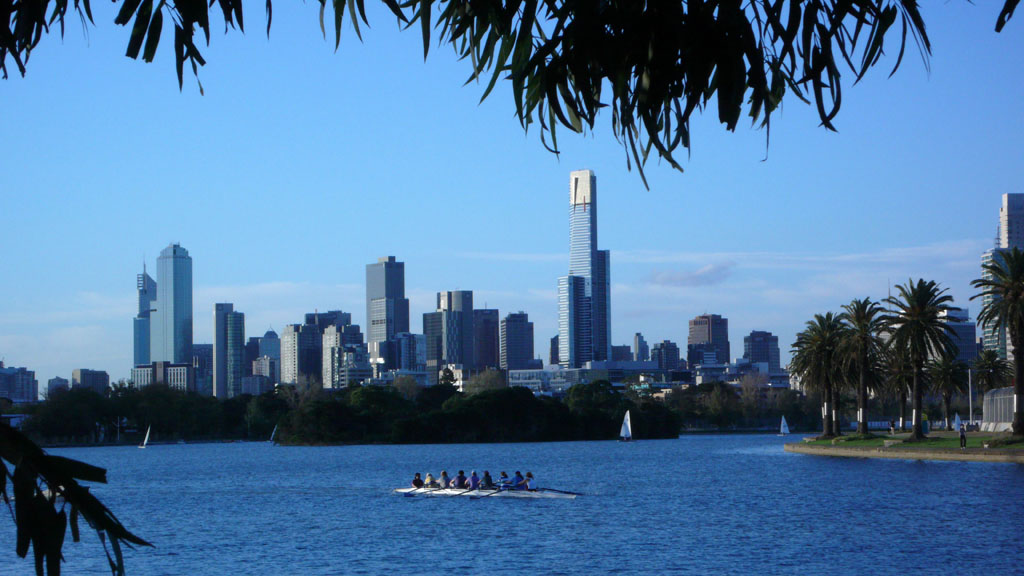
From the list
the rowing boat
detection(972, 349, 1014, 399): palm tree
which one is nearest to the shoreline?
detection(972, 349, 1014, 399): palm tree

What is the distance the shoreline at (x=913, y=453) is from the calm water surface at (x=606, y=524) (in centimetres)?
68

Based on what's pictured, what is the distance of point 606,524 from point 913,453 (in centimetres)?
3880

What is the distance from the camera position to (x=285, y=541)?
4491cm

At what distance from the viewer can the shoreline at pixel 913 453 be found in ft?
221

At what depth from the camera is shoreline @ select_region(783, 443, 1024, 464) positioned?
6750cm

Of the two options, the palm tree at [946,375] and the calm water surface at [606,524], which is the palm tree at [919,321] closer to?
the calm water surface at [606,524]

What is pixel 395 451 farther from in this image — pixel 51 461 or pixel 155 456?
pixel 51 461

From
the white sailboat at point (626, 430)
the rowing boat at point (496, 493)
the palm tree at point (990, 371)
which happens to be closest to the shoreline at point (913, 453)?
the palm tree at point (990, 371)

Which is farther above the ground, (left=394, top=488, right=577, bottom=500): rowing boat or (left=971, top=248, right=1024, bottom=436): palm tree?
(left=971, top=248, right=1024, bottom=436): palm tree

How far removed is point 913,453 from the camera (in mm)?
78875

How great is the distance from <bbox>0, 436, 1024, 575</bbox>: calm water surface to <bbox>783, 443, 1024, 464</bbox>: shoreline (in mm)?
676

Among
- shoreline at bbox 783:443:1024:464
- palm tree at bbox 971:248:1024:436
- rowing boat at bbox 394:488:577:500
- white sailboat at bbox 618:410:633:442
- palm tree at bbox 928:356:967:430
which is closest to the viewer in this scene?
rowing boat at bbox 394:488:577:500

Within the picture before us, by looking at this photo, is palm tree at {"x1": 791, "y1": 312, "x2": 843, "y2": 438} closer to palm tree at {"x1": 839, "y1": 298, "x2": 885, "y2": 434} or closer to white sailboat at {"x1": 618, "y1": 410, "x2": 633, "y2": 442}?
palm tree at {"x1": 839, "y1": 298, "x2": 885, "y2": 434}

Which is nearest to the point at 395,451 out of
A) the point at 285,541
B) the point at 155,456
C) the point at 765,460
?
the point at 155,456
